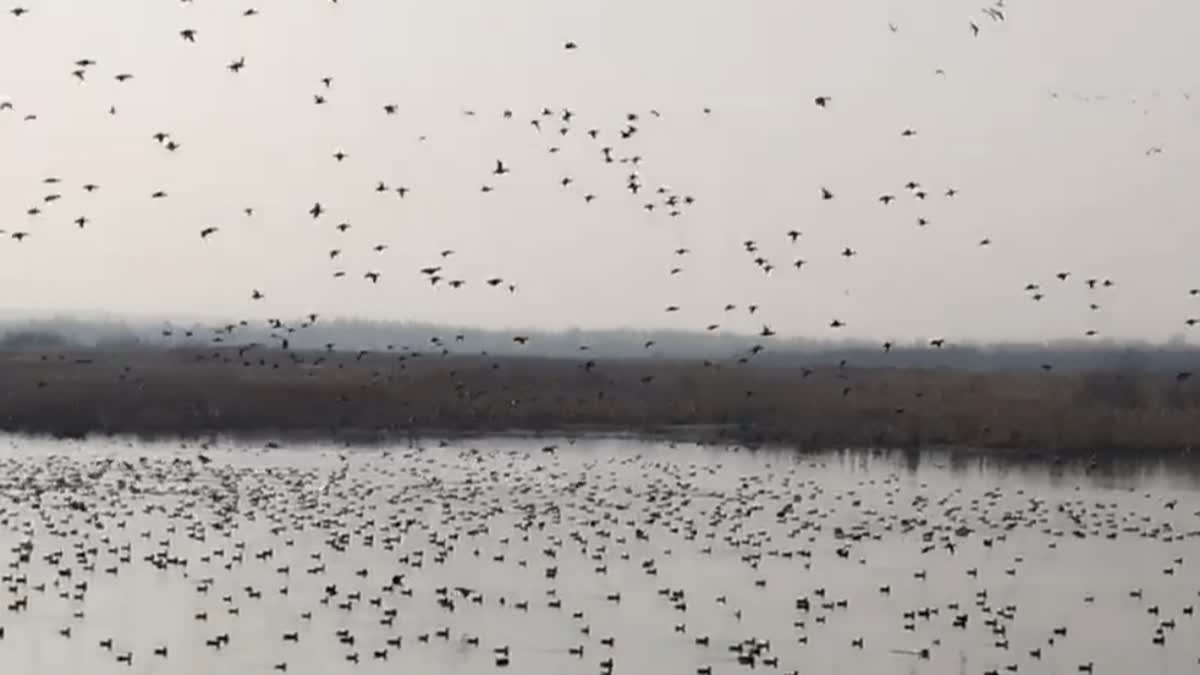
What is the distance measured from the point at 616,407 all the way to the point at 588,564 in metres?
30.8

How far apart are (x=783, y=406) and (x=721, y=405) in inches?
97.5

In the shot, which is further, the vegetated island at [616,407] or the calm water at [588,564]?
the vegetated island at [616,407]

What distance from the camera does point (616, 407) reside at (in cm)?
6066

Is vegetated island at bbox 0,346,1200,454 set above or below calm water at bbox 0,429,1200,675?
above

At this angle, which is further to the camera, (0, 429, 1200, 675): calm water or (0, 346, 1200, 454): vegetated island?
(0, 346, 1200, 454): vegetated island

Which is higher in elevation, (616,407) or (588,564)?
(616,407)

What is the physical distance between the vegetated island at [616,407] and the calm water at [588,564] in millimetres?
5224

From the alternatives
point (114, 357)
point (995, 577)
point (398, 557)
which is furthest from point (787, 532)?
point (114, 357)

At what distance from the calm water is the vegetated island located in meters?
5.22

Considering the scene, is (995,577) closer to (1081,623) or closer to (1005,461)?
(1081,623)

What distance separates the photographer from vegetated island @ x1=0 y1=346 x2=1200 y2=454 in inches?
2012

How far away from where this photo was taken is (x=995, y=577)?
29766 mm

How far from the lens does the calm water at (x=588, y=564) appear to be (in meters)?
23.8

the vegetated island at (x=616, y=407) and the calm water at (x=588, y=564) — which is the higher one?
the vegetated island at (x=616, y=407)
